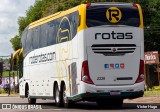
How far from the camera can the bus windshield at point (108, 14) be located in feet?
70.8

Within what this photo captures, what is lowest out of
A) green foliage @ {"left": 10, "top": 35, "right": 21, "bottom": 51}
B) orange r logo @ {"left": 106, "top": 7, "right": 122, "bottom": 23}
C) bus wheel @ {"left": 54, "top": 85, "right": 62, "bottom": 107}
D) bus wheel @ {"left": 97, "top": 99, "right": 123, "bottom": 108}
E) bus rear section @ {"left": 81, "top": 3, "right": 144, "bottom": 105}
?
bus wheel @ {"left": 97, "top": 99, "right": 123, "bottom": 108}

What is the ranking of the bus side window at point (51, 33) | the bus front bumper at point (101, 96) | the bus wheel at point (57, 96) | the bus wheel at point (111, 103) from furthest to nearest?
the bus side window at point (51, 33) → the bus wheel at point (111, 103) → the bus wheel at point (57, 96) → the bus front bumper at point (101, 96)

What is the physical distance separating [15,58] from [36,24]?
4355 mm

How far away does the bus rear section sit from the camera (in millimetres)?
21438

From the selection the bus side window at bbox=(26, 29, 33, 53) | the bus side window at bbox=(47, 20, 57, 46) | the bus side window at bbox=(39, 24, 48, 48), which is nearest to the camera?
the bus side window at bbox=(47, 20, 57, 46)

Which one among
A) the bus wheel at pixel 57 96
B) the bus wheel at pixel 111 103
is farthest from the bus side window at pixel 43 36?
the bus wheel at pixel 111 103

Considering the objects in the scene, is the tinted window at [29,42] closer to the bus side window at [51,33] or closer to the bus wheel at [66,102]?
the bus side window at [51,33]

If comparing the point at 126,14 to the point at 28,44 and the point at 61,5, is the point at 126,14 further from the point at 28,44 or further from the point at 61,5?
the point at 61,5

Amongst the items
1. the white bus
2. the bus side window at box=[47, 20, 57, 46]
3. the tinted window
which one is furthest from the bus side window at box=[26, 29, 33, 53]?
the white bus

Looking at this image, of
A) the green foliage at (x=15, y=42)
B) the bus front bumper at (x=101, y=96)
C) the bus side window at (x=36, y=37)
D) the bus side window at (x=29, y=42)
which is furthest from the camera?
the green foliage at (x=15, y=42)

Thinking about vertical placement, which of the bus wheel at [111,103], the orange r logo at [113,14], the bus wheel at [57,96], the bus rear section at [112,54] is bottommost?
the bus wheel at [111,103]

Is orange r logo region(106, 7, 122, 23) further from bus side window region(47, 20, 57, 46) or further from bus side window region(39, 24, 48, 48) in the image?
bus side window region(39, 24, 48, 48)

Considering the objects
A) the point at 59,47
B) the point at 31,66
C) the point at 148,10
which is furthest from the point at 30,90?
the point at 148,10

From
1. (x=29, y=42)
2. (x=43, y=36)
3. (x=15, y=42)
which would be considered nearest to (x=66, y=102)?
(x=43, y=36)
